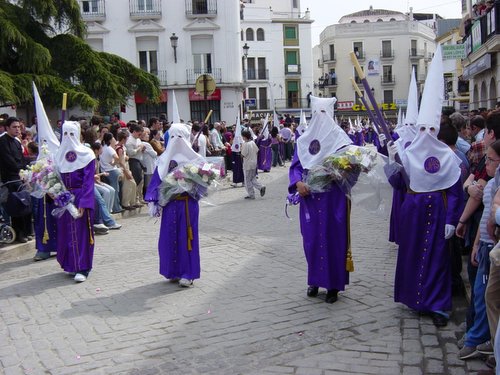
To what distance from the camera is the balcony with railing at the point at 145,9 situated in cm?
3806

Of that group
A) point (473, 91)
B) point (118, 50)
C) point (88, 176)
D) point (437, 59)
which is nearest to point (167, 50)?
point (118, 50)

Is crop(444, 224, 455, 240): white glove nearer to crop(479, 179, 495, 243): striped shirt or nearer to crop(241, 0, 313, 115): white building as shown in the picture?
crop(479, 179, 495, 243): striped shirt

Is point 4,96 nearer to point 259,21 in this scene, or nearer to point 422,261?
point 422,261

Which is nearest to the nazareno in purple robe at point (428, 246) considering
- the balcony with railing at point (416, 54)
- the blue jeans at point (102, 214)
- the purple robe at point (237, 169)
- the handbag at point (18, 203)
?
the handbag at point (18, 203)

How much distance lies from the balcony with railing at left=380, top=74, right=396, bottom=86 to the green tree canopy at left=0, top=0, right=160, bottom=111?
48.3 m

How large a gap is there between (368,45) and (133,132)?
200 feet

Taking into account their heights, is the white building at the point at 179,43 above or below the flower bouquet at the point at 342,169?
above

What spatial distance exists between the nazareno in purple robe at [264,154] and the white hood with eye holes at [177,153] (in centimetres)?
1443

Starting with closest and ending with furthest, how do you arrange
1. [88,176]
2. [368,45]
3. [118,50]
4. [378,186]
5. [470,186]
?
[470,186], [378,186], [88,176], [118,50], [368,45]

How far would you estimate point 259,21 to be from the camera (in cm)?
5994

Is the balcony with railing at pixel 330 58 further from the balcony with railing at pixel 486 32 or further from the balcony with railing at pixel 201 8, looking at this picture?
the balcony with railing at pixel 486 32

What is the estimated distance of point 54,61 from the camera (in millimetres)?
22500

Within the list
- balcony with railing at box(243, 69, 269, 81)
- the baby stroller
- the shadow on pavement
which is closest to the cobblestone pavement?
the shadow on pavement

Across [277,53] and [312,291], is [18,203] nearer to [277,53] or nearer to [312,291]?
[312,291]
